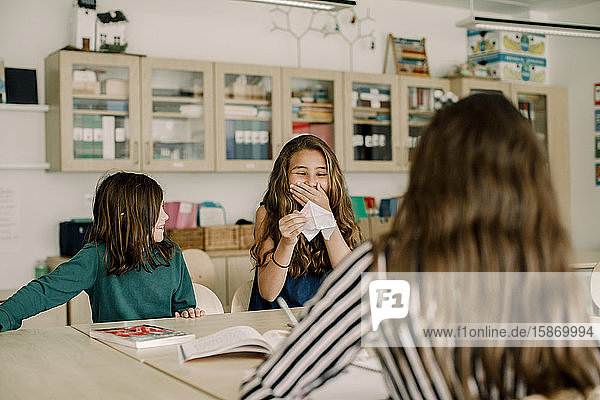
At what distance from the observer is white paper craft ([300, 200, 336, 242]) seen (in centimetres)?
243

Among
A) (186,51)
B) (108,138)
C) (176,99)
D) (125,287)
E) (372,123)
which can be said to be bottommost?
(125,287)

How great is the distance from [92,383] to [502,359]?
0.89m

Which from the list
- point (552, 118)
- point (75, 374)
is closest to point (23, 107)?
point (75, 374)

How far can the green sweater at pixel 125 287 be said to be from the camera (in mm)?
2281

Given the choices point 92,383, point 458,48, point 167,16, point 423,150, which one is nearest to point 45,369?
point 92,383

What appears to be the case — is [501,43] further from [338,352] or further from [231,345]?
[338,352]

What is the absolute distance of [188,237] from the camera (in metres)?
4.38

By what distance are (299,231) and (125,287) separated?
2.05 ft

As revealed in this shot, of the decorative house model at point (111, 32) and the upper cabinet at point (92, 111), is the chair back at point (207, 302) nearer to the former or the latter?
the upper cabinet at point (92, 111)

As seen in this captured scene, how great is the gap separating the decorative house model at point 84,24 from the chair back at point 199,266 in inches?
57.2

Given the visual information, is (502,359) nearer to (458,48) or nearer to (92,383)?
(92,383)

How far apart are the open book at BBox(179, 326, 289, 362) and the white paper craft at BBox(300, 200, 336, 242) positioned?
29.4 inches

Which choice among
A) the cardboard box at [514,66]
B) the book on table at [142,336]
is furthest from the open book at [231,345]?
the cardboard box at [514,66]

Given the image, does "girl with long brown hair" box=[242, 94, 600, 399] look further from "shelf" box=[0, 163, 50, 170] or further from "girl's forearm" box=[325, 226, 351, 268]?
"shelf" box=[0, 163, 50, 170]
